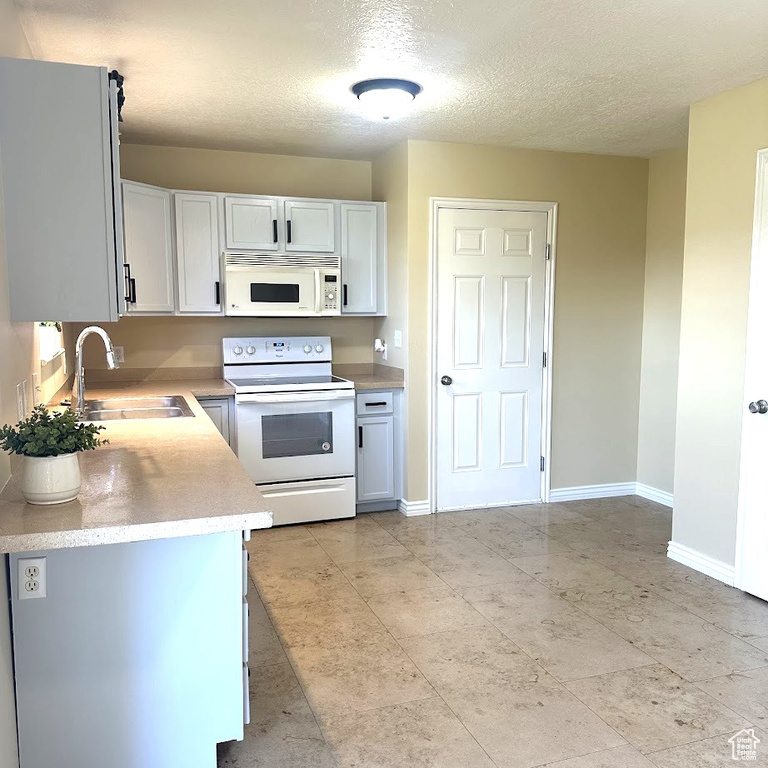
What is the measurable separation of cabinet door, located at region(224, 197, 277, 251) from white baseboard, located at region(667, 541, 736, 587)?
305 centimetres

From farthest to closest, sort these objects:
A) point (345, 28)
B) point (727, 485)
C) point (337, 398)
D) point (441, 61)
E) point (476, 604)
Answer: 1. point (337, 398)
2. point (727, 485)
3. point (476, 604)
4. point (441, 61)
5. point (345, 28)

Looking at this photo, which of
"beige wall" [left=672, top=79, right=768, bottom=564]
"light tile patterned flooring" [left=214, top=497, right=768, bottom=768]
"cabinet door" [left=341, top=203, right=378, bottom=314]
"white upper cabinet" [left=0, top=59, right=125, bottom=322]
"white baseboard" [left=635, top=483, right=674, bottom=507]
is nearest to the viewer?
"white upper cabinet" [left=0, top=59, right=125, bottom=322]

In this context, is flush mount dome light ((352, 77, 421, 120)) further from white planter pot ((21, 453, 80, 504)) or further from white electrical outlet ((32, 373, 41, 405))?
white planter pot ((21, 453, 80, 504))

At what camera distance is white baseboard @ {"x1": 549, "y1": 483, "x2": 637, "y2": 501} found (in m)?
4.96

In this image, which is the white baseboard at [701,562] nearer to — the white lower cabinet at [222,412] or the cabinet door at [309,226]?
the white lower cabinet at [222,412]

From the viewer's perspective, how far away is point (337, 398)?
14.4 feet

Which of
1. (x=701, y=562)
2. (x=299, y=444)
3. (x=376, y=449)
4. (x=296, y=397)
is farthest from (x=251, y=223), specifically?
(x=701, y=562)

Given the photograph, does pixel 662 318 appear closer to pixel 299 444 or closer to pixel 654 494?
pixel 654 494

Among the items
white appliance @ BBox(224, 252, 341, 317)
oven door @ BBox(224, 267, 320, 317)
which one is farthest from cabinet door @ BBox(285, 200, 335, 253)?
oven door @ BBox(224, 267, 320, 317)

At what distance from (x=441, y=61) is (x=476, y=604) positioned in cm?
244

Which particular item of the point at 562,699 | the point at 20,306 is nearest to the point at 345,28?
the point at 20,306

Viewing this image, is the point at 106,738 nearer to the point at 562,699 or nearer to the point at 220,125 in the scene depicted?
the point at 562,699

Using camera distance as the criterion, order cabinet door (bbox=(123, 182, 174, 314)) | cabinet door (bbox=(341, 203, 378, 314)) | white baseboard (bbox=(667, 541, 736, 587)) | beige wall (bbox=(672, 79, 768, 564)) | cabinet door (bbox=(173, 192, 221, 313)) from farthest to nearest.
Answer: cabinet door (bbox=(341, 203, 378, 314)) < cabinet door (bbox=(173, 192, 221, 313)) < cabinet door (bbox=(123, 182, 174, 314)) < white baseboard (bbox=(667, 541, 736, 587)) < beige wall (bbox=(672, 79, 768, 564))

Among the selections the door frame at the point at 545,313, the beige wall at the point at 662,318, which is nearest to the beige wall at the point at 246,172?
the door frame at the point at 545,313
